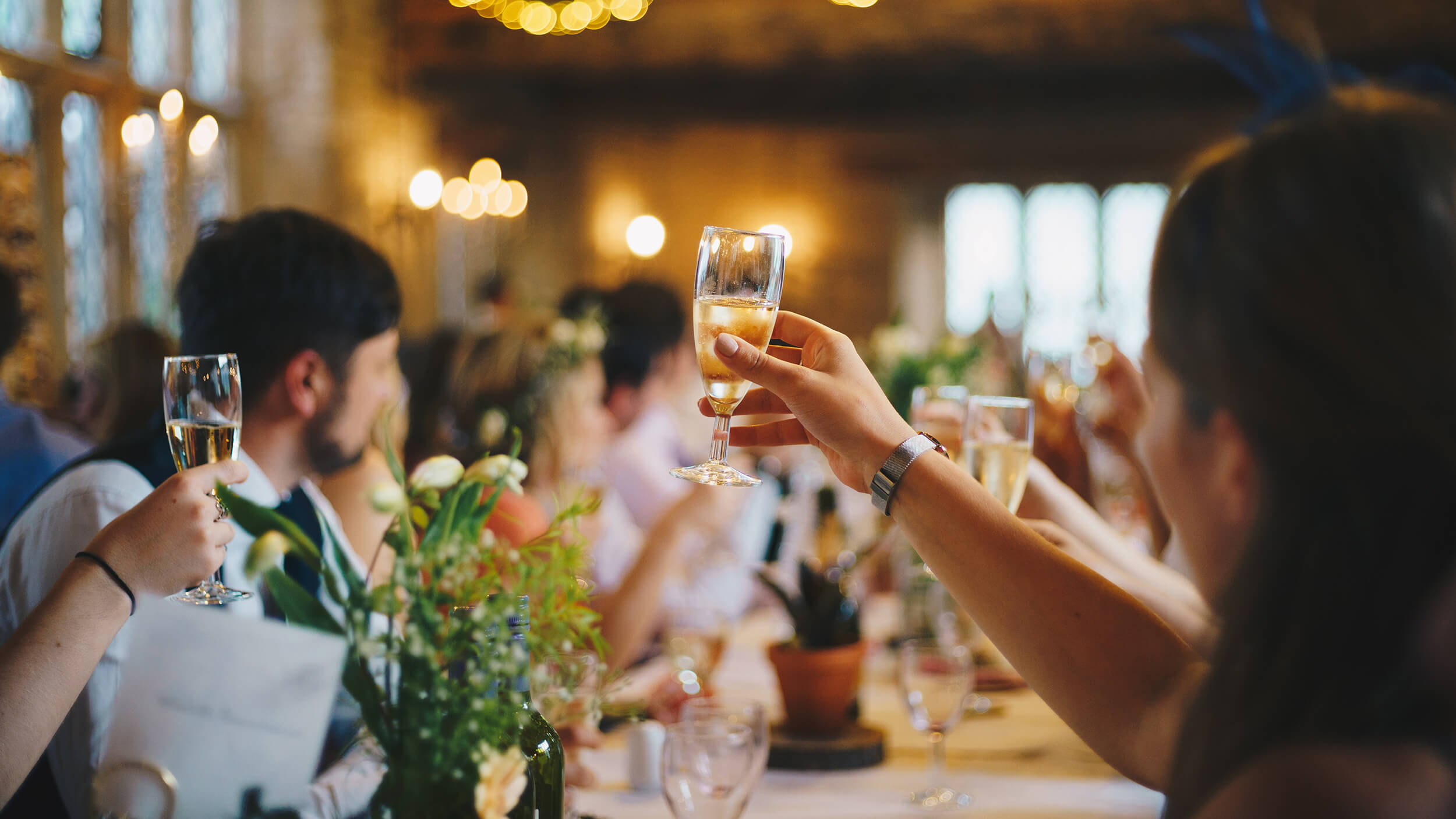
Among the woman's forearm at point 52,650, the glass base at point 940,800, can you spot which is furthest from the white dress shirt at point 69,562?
the glass base at point 940,800

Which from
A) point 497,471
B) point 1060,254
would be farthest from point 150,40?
point 1060,254

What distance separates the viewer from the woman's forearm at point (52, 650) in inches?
40.6

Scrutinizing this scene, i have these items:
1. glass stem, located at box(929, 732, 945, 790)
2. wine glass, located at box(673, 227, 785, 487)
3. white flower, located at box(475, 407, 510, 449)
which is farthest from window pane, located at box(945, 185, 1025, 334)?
wine glass, located at box(673, 227, 785, 487)

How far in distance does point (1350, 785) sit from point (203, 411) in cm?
107

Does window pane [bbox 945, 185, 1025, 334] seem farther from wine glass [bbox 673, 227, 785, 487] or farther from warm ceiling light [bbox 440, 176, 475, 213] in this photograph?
wine glass [bbox 673, 227, 785, 487]

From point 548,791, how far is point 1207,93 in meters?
9.57

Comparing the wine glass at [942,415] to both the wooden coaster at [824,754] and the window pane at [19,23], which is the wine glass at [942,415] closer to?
the wooden coaster at [824,754]

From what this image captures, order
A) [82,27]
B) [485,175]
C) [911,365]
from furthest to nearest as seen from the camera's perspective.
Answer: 1. [485,175]
2. [82,27]
3. [911,365]

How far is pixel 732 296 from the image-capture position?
3.70 ft

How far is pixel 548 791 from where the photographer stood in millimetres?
1034

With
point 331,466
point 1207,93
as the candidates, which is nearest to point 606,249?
point 1207,93

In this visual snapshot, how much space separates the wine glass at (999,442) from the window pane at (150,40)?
626 cm

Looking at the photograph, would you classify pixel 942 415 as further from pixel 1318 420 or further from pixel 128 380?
pixel 128 380

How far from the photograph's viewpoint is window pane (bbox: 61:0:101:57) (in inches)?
227
